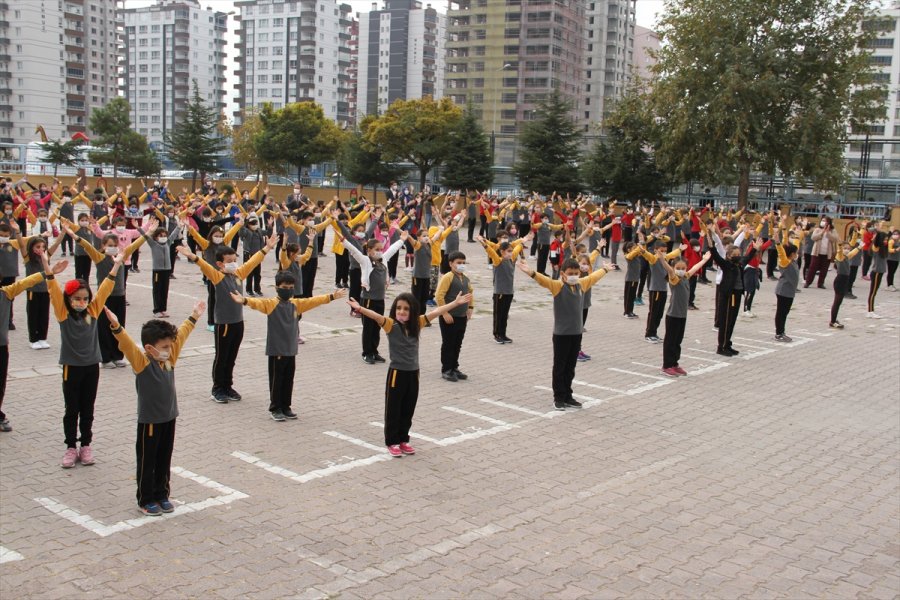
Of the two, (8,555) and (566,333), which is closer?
(8,555)

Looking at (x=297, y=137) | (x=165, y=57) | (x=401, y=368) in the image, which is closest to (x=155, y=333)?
(x=401, y=368)

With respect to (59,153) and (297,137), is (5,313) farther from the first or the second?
(59,153)

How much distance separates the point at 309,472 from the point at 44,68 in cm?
8857

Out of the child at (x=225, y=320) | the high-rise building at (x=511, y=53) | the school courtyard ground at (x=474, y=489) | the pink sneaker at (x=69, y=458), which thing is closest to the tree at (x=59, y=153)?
the school courtyard ground at (x=474, y=489)

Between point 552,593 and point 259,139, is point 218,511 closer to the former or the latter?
point 552,593

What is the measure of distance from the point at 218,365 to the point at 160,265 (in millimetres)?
5192

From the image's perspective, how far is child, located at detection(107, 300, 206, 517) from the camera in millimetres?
6422

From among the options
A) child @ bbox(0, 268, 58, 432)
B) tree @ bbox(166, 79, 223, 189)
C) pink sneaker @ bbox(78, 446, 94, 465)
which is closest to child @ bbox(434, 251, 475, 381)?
child @ bbox(0, 268, 58, 432)

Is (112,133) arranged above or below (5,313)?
above

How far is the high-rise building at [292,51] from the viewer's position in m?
110

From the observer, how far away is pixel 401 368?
8.02m

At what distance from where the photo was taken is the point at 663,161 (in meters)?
34.2

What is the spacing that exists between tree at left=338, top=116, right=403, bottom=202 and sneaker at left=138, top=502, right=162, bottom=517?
125 feet

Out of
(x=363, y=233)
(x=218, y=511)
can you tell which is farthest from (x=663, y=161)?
(x=218, y=511)
